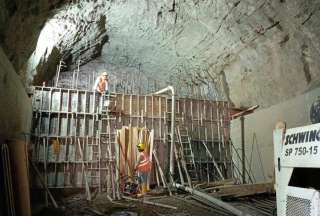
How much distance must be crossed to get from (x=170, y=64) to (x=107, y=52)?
2.91 metres

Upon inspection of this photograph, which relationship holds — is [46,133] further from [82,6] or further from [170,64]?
[170,64]

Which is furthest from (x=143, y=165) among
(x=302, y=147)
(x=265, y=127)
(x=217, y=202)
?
(x=302, y=147)

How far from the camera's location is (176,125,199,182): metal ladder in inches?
479

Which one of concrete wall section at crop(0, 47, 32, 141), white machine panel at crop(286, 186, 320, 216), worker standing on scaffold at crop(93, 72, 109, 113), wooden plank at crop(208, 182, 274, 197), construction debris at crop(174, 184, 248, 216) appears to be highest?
worker standing on scaffold at crop(93, 72, 109, 113)

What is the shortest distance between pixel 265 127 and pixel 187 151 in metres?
3.21

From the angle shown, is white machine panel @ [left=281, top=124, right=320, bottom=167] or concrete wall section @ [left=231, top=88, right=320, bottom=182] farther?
concrete wall section @ [left=231, top=88, right=320, bottom=182]

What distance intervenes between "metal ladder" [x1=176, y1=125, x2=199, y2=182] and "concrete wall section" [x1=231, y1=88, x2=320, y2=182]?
1.79 m

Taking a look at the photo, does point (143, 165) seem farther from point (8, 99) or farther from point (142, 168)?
point (8, 99)

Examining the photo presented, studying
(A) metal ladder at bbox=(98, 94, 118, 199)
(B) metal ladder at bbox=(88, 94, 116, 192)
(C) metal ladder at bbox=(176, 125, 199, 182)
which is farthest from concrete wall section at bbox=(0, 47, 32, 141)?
(C) metal ladder at bbox=(176, 125, 199, 182)

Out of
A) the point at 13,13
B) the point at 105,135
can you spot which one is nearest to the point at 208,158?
the point at 105,135

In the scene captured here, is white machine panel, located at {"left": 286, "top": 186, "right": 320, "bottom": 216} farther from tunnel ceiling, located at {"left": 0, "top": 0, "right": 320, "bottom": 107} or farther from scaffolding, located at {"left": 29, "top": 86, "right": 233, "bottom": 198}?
scaffolding, located at {"left": 29, "top": 86, "right": 233, "bottom": 198}

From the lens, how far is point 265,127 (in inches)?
425

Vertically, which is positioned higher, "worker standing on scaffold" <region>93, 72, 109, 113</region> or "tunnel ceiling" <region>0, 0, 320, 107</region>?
"tunnel ceiling" <region>0, 0, 320, 107</region>

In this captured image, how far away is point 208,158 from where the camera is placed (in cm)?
1272
